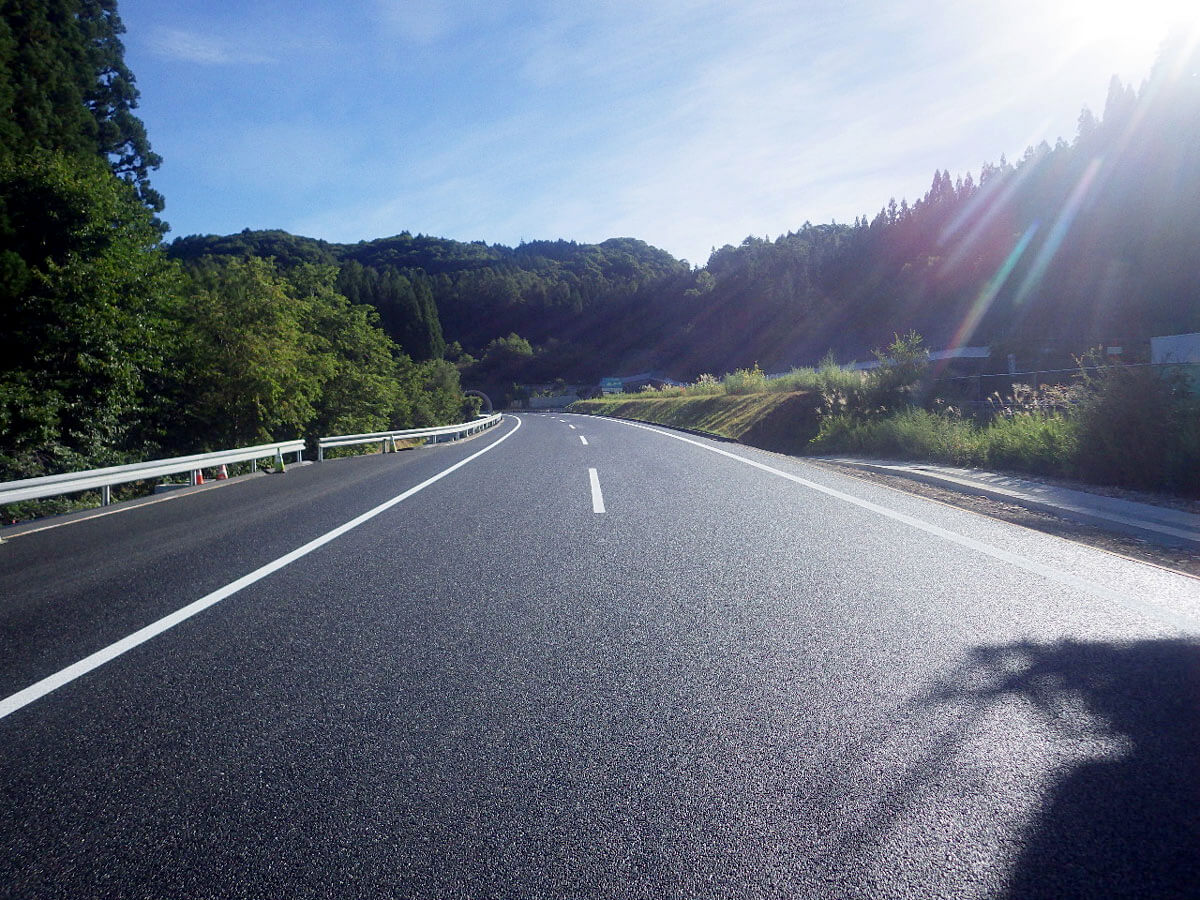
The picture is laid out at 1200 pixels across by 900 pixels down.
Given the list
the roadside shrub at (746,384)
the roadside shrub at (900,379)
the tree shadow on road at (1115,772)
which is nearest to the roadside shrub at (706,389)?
the roadside shrub at (746,384)

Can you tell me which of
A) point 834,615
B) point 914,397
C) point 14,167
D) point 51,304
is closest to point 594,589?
point 834,615

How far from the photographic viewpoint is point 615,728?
3055 millimetres

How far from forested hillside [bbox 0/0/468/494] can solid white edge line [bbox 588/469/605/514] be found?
13.0 m

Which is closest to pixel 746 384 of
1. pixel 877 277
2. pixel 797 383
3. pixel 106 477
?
pixel 797 383

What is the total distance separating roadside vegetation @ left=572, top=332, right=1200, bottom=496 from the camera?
9664 mm

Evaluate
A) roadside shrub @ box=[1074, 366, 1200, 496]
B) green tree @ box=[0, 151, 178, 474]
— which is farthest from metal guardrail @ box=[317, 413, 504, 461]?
roadside shrub @ box=[1074, 366, 1200, 496]

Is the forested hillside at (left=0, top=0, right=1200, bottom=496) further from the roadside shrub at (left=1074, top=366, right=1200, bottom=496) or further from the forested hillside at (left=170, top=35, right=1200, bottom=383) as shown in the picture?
the roadside shrub at (left=1074, top=366, right=1200, bottom=496)

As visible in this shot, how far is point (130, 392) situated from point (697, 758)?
20.8 meters

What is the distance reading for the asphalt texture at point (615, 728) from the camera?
2.18 m

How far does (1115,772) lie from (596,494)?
778cm

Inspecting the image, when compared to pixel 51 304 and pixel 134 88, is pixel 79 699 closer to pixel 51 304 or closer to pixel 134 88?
pixel 51 304

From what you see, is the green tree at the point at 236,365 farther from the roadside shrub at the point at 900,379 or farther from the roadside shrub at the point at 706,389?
the roadside shrub at the point at 706,389

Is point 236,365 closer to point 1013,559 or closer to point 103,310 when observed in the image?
point 103,310

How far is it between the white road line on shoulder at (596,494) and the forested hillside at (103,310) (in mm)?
13012
